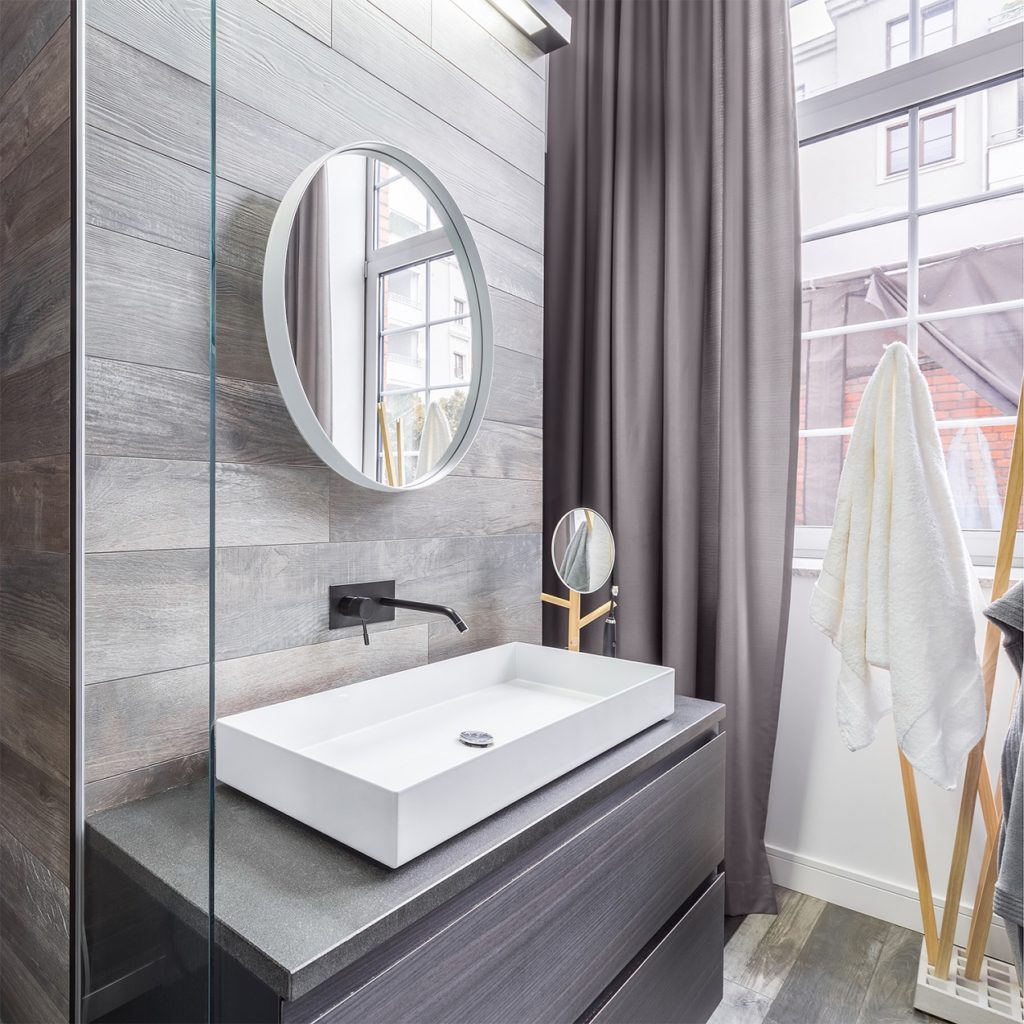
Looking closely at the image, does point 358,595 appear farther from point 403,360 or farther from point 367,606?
point 403,360

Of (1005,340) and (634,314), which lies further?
(634,314)

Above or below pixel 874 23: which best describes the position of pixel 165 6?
below

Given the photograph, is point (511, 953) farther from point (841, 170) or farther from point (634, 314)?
point (841, 170)

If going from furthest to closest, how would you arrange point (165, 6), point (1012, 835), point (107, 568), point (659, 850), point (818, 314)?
point (818, 314) < point (1012, 835) < point (659, 850) < point (107, 568) < point (165, 6)

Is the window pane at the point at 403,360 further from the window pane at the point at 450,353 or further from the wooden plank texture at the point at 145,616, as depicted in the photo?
the wooden plank texture at the point at 145,616

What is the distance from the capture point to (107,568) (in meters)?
0.67

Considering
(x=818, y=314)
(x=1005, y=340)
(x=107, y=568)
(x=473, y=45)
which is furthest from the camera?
(x=818, y=314)

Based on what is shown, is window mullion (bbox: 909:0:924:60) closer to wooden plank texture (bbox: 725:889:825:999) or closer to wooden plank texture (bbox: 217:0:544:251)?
wooden plank texture (bbox: 217:0:544:251)

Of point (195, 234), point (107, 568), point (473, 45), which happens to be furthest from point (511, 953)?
point (473, 45)

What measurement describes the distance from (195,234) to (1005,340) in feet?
Result: 5.71

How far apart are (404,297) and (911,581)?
3.66 ft

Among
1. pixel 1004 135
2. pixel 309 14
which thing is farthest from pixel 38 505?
pixel 1004 135

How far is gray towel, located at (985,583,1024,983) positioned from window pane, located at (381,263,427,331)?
121 centimetres

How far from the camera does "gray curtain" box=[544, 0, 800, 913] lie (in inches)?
67.5
